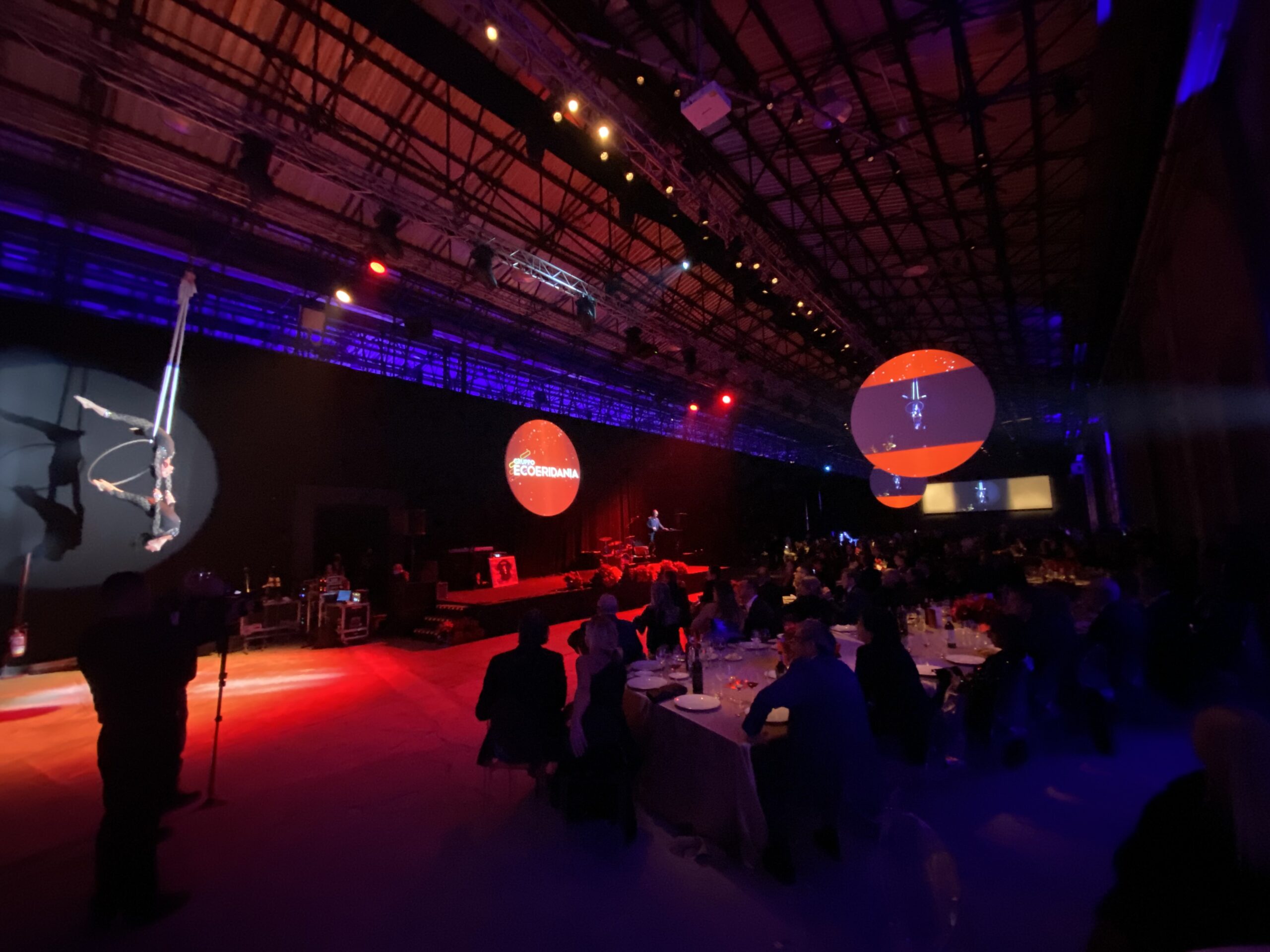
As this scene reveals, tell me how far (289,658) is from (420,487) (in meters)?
3.85

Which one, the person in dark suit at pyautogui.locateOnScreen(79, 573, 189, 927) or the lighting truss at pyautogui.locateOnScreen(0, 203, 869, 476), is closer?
the person in dark suit at pyautogui.locateOnScreen(79, 573, 189, 927)

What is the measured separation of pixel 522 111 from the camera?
17.0ft

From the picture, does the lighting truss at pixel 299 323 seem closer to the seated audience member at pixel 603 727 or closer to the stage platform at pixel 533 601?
the stage platform at pixel 533 601

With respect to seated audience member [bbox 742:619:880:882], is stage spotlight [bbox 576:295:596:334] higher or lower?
higher

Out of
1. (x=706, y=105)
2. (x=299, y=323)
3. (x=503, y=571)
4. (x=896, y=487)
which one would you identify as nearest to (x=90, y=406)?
(x=299, y=323)

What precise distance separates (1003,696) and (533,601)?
750 centimetres

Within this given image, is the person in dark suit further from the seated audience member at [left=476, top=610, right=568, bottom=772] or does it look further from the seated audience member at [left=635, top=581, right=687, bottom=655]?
the seated audience member at [left=635, top=581, right=687, bottom=655]

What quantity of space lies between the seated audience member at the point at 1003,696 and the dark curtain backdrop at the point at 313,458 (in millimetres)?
9190

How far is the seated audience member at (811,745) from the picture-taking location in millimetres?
2539

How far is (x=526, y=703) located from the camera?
122 inches

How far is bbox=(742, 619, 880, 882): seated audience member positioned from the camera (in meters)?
2.54

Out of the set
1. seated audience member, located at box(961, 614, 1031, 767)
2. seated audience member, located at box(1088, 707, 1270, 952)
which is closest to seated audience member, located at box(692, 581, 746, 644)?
seated audience member, located at box(961, 614, 1031, 767)

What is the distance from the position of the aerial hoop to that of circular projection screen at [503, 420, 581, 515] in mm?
5778

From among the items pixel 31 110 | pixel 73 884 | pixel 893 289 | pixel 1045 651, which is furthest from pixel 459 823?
pixel 893 289
